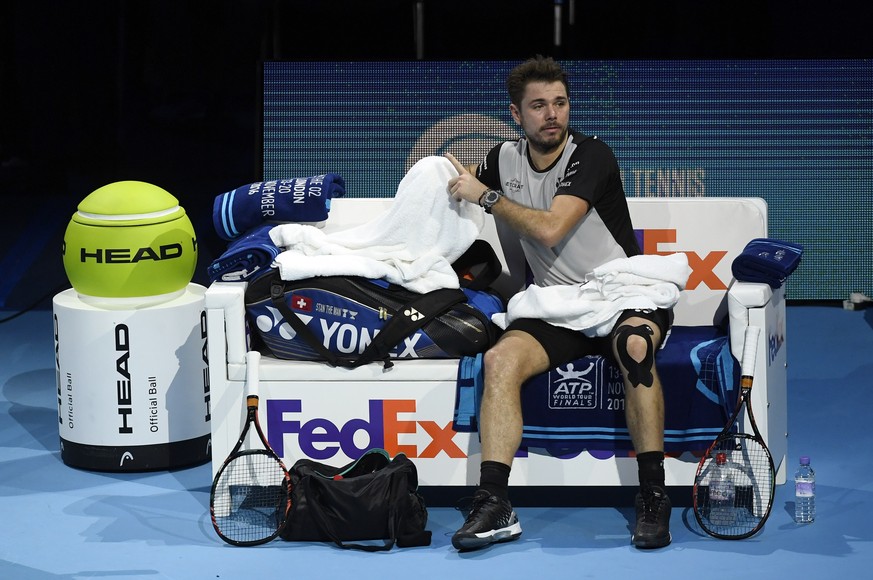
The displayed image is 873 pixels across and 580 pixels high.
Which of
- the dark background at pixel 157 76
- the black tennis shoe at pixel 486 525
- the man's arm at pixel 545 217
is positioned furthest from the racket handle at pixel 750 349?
the dark background at pixel 157 76

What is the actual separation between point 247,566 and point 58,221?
6.39m

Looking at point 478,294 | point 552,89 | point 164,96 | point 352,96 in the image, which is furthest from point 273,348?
point 164,96

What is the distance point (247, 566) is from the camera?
15.0ft

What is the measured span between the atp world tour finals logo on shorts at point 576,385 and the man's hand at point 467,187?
686 millimetres

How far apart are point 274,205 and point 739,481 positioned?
191 centimetres

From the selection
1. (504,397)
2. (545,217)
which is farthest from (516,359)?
(545,217)

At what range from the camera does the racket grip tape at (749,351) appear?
4702mm

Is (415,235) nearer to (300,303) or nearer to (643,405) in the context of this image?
(300,303)

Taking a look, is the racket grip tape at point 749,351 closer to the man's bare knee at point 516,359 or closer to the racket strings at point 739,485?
the racket strings at point 739,485

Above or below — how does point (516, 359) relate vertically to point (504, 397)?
above

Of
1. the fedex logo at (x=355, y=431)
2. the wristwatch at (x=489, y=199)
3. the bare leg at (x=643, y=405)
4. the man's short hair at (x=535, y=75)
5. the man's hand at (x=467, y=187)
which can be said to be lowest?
the fedex logo at (x=355, y=431)

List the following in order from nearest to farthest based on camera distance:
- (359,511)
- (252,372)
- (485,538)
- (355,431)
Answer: (485,538) → (359,511) → (252,372) → (355,431)

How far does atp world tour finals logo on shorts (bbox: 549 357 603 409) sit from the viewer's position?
4.88 metres

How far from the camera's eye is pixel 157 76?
12.1 m
